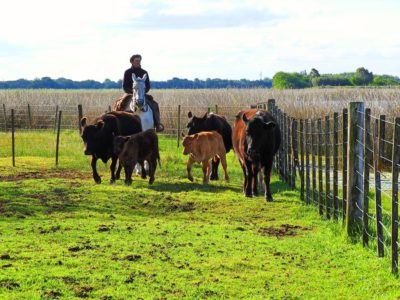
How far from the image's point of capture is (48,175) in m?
18.2

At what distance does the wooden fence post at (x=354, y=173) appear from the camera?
991 cm

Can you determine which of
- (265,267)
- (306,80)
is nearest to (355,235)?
(265,267)

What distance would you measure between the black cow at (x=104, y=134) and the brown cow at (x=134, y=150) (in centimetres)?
67

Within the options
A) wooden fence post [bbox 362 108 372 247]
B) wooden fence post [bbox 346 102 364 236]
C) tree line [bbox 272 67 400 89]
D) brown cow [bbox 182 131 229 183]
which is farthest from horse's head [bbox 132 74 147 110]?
tree line [bbox 272 67 400 89]

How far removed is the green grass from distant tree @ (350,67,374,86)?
5163cm

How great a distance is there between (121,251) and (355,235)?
3056mm

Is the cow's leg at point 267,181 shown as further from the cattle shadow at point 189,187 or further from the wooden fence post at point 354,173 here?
the wooden fence post at point 354,173

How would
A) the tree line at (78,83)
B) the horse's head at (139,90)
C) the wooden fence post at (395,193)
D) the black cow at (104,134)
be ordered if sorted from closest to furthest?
the wooden fence post at (395,193) → the black cow at (104,134) → the horse's head at (139,90) → the tree line at (78,83)

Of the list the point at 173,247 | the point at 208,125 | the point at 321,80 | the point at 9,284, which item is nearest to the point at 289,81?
the point at 321,80

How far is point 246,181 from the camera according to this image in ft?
48.2

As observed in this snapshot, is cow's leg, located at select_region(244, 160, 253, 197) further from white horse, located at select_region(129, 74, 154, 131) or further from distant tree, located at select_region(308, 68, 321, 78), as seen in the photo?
distant tree, located at select_region(308, 68, 321, 78)

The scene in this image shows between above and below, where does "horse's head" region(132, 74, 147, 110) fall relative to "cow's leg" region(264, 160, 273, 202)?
above

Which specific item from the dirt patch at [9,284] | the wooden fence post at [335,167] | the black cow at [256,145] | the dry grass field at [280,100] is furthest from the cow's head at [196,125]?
the dirt patch at [9,284]

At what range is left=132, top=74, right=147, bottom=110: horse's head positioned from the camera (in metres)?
17.9
